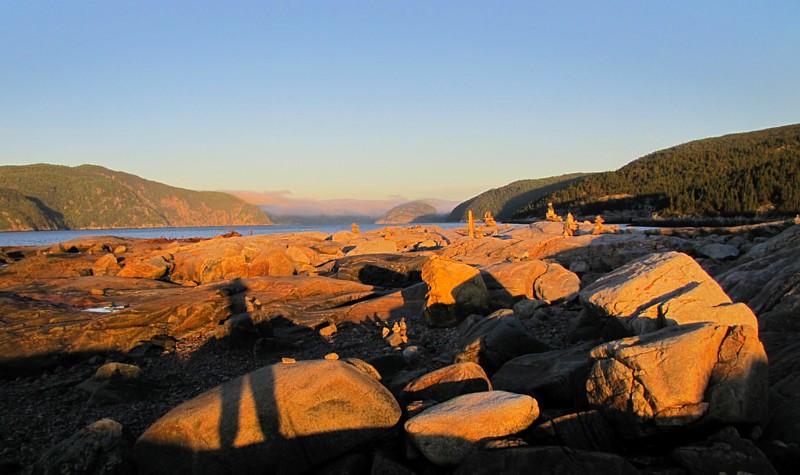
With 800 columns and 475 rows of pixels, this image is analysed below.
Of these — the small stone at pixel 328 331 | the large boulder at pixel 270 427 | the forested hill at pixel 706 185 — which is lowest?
the small stone at pixel 328 331

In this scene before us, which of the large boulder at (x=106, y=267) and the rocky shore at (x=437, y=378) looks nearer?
the rocky shore at (x=437, y=378)

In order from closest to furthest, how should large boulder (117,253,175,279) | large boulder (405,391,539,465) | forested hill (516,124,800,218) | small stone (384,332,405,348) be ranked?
large boulder (405,391,539,465)
small stone (384,332,405,348)
large boulder (117,253,175,279)
forested hill (516,124,800,218)

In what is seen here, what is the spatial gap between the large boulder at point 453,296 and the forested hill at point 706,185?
83.7m

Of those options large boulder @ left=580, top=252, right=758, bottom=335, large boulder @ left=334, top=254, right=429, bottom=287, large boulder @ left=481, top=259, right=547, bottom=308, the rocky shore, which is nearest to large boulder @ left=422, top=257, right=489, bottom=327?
the rocky shore

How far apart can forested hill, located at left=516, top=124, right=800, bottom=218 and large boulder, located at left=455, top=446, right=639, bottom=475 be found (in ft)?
298

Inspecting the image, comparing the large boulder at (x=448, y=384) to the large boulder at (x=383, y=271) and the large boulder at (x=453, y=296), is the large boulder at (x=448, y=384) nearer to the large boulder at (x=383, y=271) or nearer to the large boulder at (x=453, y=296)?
the large boulder at (x=453, y=296)

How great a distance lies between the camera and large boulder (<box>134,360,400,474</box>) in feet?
20.9

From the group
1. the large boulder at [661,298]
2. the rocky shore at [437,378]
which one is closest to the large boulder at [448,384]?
the rocky shore at [437,378]

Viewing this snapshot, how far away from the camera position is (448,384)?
757 centimetres

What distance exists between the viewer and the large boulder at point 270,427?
6.36 m

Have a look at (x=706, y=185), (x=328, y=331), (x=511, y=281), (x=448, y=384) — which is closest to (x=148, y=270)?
(x=328, y=331)

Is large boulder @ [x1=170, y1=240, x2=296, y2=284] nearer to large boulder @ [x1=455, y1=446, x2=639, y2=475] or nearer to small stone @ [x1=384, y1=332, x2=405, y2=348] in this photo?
small stone @ [x1=384, y1=332, x2=405, y2=348]

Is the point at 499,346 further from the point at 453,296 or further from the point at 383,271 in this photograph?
the point at 383,271

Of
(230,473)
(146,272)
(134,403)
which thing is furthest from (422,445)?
(146,272)
